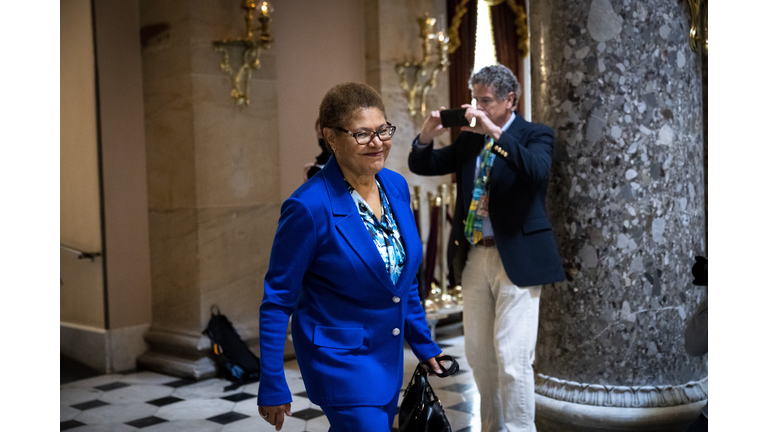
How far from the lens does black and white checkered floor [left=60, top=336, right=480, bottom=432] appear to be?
4348 mm

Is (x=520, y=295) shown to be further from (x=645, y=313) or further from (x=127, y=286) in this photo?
(x=127, y=286)

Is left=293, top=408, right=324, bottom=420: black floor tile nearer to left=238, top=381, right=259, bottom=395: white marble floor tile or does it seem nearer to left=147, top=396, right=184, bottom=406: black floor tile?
left=238, top=381, right=259, bottom=395: white marble floor tile

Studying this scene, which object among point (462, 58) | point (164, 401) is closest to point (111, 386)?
point (164, 401)

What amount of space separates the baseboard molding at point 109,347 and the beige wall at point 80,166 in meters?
0.09

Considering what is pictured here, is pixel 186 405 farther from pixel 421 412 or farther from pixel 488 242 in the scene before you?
pixel 421 412

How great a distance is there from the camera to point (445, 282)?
7031mm

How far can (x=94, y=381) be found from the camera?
5.54m

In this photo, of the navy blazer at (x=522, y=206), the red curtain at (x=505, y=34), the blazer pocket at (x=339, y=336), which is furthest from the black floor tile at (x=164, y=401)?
the red curtain at (x=505, y=34)

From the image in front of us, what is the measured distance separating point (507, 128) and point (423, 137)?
1.36 feet

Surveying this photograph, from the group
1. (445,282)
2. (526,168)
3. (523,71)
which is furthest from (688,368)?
(523,71)

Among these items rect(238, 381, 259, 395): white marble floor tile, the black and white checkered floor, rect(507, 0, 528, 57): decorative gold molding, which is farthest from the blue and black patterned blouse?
rect(507, 0, 528, 57): decorative gold molding

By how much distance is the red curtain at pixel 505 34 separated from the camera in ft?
28.4

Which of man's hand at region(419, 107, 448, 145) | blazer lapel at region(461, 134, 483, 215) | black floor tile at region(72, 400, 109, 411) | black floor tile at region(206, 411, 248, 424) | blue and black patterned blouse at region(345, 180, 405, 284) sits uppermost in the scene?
man's hand at region(419, 107, 448, 145)

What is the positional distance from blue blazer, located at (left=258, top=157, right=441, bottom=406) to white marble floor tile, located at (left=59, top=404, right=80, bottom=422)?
2995 mm
